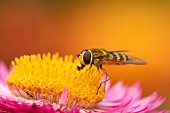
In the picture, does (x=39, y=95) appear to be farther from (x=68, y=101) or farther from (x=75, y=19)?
(x=75, y=19)

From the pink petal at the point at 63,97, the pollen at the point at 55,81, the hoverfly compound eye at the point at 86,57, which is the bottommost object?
the pink petal at the point at 63,97

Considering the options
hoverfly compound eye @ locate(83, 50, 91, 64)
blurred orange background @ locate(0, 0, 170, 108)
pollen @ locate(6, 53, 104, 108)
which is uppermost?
blurred orange background @ locate(0, 0, 170, 108)

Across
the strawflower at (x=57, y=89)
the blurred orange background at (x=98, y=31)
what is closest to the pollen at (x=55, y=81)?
the strawflower at (x=57, y=89)

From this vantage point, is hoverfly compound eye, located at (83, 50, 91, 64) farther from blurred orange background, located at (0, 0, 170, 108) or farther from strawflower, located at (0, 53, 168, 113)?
blurred orange background, located at (0, 0, 170, 108)

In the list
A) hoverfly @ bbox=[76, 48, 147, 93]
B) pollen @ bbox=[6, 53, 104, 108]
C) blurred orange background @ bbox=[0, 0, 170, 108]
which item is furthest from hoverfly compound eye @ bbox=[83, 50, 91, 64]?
blurred orange background @ bbox=[0, 0, 170, 108]

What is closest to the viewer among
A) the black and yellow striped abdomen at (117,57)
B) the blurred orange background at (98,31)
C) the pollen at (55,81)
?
the pollen at (55,81)

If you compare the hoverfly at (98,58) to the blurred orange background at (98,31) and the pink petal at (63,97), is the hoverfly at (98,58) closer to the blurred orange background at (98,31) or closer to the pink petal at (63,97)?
the pink petal at (63,97)

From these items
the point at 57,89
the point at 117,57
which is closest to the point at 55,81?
the point at 57,89
